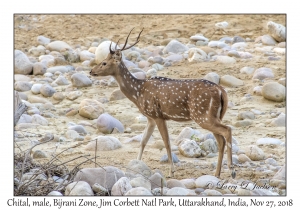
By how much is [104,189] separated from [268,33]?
10273mm

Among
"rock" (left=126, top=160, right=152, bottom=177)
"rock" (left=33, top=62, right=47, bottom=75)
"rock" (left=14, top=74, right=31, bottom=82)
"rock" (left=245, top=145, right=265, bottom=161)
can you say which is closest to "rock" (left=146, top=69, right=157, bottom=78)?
"rock" (left=33, top=62, right=47, bottom=75)

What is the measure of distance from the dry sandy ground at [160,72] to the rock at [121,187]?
5.00 ft


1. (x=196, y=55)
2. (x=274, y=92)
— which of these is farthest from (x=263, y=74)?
(x=196, y=55)

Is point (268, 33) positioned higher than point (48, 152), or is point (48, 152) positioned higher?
point (268, 33)

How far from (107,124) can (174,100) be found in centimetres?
280

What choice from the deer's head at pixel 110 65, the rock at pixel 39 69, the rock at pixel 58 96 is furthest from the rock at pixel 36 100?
the deer's head at pixel 110 65

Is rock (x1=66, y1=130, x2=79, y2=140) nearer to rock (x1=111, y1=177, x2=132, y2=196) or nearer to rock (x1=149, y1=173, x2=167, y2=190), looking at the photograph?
rock (x1=149, y1=173, x2=167, y2=190)

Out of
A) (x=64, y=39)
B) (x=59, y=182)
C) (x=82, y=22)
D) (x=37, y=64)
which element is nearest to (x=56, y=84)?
(x=37, y=64)

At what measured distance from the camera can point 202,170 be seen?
969 cm

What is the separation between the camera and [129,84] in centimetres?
1027

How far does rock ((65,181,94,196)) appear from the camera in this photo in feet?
26.2

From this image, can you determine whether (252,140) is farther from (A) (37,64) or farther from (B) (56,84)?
(A) (37,64)

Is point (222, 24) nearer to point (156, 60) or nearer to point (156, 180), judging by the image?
point (156, 60)

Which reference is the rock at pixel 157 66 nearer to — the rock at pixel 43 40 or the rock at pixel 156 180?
the rock at pixel 43 40
